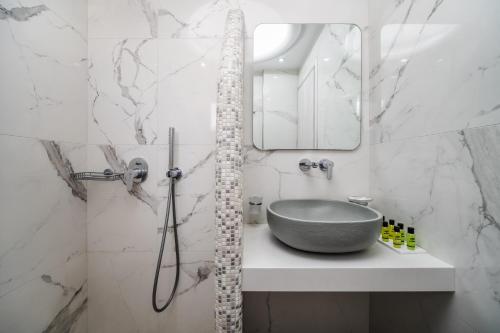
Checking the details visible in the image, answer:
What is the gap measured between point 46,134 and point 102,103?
12.4 inches

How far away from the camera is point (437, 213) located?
0.67m

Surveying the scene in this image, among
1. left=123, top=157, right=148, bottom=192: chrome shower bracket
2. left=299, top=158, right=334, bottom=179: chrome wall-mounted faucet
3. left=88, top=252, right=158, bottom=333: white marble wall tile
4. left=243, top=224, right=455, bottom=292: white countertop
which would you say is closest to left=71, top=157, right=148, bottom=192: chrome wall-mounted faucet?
left=123, top=157, right=148, bottom=192: chrome shower bracket

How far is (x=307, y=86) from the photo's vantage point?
1066 millimetres

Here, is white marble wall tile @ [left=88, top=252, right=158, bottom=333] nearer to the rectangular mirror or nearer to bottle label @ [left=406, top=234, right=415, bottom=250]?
A: the rectangular mirror

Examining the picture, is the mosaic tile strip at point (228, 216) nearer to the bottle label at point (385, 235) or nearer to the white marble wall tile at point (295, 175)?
the white marble wall tile at point (295, 175)

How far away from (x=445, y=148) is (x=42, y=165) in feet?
5.13

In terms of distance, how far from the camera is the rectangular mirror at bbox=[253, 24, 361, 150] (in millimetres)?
1065

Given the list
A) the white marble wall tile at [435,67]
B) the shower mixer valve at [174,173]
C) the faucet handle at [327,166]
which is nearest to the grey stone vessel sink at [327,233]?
the faucet handle at [327,166]

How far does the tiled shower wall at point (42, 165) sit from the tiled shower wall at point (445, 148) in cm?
154

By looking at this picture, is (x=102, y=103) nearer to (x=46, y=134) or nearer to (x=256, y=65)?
(x=46, y=134)

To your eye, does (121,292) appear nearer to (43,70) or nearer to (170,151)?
(170,151)

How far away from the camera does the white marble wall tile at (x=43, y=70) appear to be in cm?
68

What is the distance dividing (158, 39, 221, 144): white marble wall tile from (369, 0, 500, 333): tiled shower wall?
912 millimetres

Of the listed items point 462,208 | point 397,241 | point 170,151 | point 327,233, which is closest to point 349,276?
point 327,233
